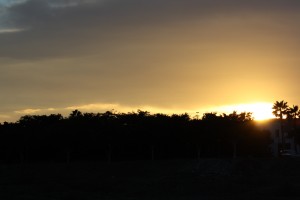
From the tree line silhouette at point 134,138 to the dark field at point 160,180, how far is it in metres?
12.0

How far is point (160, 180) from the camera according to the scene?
59156mm

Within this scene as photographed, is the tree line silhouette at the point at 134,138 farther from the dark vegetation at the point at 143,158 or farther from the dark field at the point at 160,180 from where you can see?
the dark field at the point at 160,180

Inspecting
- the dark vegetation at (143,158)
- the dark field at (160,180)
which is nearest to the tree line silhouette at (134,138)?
the dark vegetation at (143,158)

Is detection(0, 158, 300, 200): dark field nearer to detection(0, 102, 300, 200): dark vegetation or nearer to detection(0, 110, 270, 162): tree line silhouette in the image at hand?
detection(0, 102, 300, 200): dark vegetation

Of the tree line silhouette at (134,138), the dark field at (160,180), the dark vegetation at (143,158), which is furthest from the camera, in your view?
the tree line silhouette at (134,138)

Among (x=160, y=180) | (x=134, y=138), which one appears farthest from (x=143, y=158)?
(x=160, y=180)

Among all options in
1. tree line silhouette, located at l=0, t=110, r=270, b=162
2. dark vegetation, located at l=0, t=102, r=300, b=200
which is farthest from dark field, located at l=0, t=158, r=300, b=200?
tree line silhouette, located at l=0, t=110, r=270, b=162

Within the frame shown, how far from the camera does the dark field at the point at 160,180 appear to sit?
163 ft

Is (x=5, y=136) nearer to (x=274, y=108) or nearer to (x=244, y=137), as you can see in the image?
(x=244, y=137)

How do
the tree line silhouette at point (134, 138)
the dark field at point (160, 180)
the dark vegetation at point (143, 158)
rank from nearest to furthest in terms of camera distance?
the dark field at point (160, 180), the dark vegetation at point (143, 158), the tree line silhouette at point (134, 138)

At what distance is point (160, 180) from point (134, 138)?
79.1ft

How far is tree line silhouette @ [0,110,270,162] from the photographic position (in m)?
81.9

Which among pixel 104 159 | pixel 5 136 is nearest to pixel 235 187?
pixel 104 159

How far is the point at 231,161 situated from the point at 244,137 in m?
20.2
